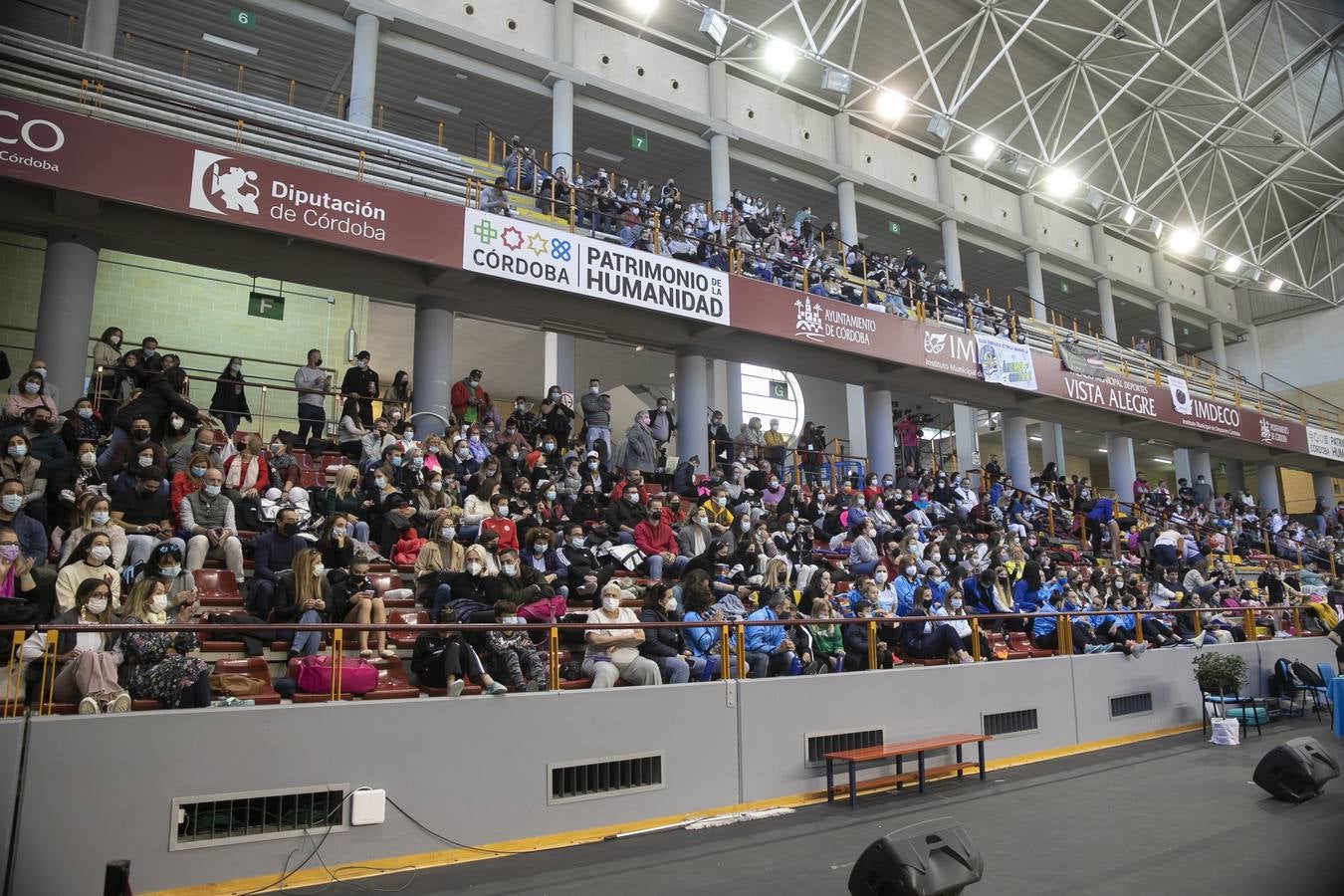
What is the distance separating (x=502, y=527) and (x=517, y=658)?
3135 mm

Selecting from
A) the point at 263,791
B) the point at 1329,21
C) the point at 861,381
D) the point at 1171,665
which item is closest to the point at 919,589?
the point at 1171,665

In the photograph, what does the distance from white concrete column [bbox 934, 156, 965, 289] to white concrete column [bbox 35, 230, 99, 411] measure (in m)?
19.9

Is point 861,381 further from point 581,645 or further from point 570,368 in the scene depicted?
point 581,645

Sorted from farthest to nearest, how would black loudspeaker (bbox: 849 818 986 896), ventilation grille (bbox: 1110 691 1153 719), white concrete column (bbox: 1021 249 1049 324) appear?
white concrete column (bbox: 1021 249 1049 324) → ventilation grille (bbox: 1110 691 1153 719) → black loudspeaker (bbox: 849 818 986 896)

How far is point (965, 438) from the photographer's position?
80.3 feet

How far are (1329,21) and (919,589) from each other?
24.5m

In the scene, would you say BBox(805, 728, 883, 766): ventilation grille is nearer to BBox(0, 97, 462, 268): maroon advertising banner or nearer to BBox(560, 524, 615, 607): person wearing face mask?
BBox(560, 524, 615, 607): person wearing face mask

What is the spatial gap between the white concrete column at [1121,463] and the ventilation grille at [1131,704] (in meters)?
16.6

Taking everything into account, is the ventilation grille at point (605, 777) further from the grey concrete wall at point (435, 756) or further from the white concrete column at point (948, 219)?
the white concrete column at point (948, 219)

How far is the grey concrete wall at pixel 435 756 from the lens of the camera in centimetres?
493

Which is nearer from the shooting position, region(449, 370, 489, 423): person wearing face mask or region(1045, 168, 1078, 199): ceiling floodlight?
region(449, 370, 489, 423): person wearing face mask

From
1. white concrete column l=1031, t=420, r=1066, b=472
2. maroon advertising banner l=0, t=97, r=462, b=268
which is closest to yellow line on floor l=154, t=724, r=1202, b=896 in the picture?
maroon advertising banner l=0, t=97, r=462, b=268

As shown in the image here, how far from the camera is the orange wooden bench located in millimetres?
7512

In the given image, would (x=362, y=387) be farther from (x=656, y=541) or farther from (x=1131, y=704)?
(x=1131, y=704)
